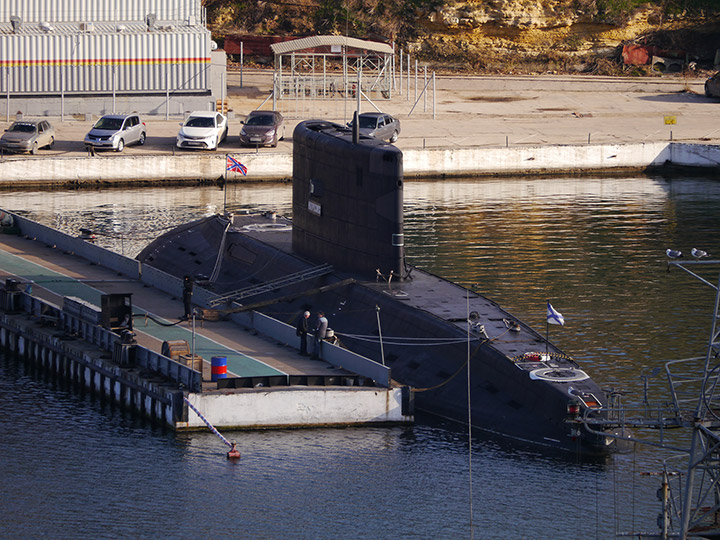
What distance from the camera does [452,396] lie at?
2867 cm

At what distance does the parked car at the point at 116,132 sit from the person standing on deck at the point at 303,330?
34.3 m

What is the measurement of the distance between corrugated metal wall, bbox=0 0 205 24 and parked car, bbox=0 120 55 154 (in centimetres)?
921

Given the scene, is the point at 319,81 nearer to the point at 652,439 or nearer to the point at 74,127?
the point at 74,127

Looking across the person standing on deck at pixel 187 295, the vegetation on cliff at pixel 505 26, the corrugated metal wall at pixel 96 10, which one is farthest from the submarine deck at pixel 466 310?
the vegetation on cliff at pixel 505 26

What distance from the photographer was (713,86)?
3127 inches

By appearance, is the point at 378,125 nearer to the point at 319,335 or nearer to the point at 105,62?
the point at 105,62

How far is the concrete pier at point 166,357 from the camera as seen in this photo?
94.3ft

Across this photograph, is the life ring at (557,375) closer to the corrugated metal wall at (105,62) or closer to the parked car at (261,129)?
the parked car at (261,129)

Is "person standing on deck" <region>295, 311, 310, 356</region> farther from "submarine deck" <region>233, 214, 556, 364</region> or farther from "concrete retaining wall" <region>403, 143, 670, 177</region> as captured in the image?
"concrete retaining wall" <region>403, 143, 670, 177</region>

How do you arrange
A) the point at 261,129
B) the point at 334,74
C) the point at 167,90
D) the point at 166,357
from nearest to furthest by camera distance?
the point at 166,357
the point at 261,129
the point at 167,90
the point at 334,74

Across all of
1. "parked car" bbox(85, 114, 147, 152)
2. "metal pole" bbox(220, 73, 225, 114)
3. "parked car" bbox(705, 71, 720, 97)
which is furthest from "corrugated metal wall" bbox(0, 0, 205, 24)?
"parked car" bbox(705, 71, 720, 97)

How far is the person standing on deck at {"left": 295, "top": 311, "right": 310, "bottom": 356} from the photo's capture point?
31833mm

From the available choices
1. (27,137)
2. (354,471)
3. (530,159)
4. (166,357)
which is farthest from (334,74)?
(354,471)

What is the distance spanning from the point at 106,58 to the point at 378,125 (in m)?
16.6
